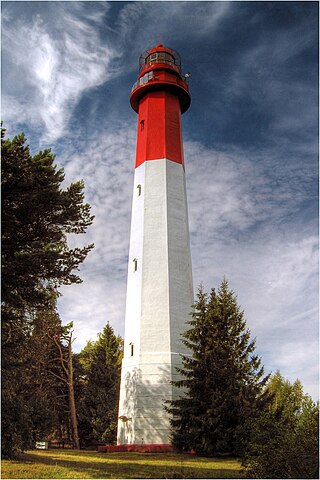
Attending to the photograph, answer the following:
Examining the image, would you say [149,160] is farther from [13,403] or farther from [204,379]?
[13,403]

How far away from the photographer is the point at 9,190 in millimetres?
14000

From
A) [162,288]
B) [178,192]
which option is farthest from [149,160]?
[162,288]

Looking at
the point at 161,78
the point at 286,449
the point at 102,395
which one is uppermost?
the point at 161,78

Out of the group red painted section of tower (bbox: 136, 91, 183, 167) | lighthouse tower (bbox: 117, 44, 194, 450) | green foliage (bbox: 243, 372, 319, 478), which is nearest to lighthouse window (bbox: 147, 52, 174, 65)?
lighthouse tower (bbox: 117, 44, 194, 450)

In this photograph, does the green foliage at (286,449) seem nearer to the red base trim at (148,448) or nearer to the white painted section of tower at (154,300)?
the red base trim at (148,448)

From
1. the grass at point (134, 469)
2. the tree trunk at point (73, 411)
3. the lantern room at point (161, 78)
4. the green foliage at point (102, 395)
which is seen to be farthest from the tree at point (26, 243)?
the tree trunk at point (73, 411)

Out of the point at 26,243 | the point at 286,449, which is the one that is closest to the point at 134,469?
the point at 286,449

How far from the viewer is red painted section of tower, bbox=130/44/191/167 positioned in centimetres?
2603

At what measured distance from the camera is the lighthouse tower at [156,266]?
20.5m

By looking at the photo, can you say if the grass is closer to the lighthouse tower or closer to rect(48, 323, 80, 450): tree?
the lighthouse tower

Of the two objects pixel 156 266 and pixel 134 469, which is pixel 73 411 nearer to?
pixel 156 266

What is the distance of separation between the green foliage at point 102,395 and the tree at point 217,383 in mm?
13128

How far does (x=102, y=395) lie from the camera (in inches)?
1273

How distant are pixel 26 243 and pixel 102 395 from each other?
69.9ft
